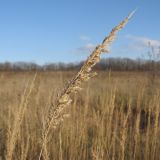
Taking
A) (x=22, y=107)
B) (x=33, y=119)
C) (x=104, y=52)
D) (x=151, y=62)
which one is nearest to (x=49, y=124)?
(x=104, y=52)

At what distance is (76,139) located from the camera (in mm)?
3367

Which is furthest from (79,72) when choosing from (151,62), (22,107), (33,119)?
(151,62)

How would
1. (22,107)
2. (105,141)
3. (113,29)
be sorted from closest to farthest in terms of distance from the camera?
(113,29) < (22,107) < (105,141)

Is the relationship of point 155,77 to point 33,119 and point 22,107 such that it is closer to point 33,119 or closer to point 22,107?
point 33,119

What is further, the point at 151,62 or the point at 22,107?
the point at 151,62

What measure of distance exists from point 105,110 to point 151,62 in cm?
541

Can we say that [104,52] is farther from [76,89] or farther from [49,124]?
[49,124]

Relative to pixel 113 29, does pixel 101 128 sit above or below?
below

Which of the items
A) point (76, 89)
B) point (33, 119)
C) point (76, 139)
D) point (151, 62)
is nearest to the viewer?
point (76, 89)

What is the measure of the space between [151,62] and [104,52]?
25.2 feet

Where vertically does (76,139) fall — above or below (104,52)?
below

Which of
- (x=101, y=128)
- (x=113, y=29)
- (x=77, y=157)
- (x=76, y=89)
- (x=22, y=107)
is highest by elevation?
(x=113, y=29)

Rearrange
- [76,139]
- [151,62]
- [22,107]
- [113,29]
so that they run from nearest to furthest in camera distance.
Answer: [113,29], [22,107], [76,139], [151,62]

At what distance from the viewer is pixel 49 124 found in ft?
3.45
